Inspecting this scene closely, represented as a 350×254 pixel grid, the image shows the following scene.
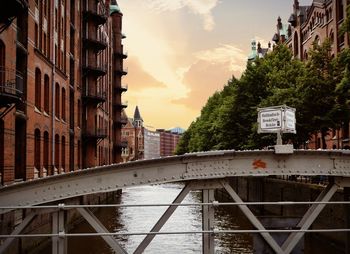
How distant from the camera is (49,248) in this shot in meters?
19.4

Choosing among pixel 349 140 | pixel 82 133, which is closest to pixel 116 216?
pixel 82 133

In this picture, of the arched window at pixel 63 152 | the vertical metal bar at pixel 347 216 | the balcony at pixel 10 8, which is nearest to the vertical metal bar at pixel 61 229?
the vertical metal bar at pixel 347 216

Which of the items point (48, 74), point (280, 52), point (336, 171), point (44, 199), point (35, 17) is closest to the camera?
point (44, 199)

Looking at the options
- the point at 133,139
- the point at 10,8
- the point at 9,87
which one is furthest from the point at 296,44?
the point at 133,139

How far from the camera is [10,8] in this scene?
14.9m

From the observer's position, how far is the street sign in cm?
841

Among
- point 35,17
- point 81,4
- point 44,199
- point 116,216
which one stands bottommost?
point 116,216

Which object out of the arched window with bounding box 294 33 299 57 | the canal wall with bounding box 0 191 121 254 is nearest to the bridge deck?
the canal wall with bounding box 0 191 121 254

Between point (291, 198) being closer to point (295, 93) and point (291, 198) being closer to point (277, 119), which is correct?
point (295, 93)

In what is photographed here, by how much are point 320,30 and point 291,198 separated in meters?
23.3

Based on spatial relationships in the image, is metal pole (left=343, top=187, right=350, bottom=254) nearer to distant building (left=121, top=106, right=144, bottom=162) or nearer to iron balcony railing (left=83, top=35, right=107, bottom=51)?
iron balcony railing (left=83, top=35, right=107, bottom=51)

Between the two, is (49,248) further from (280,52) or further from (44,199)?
(280,52)

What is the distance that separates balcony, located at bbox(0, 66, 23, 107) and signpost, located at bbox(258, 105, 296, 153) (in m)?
8.53

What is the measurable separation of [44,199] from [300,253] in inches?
194
